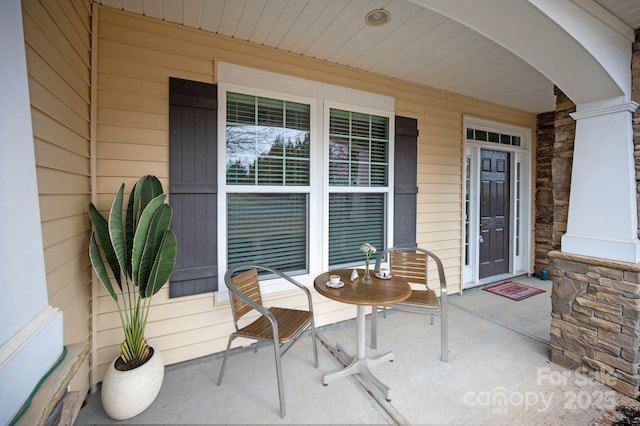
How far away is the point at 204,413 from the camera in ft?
6.00

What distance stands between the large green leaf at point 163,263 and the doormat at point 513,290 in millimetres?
4218

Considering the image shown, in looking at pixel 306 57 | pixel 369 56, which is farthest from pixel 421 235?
pixel 306 57

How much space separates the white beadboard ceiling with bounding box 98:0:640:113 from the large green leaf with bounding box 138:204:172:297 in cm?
153

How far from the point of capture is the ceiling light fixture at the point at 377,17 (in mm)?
2088

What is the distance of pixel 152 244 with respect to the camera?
178 centimetres

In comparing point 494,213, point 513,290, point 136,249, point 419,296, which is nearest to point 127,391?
point 136,249

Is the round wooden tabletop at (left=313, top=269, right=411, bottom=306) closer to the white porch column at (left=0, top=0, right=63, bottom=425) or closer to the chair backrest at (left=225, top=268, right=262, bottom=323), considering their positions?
the chair backrest at (left=225, top=268, right=262, bottom=323)

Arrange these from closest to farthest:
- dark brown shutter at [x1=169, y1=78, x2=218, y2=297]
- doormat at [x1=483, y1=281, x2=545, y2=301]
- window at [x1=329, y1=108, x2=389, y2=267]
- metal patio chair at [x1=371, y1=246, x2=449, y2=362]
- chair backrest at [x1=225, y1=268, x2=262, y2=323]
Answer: chair backrest at [x1=225, y1=268, x2=262, y2=323] < dark brown shutter at [x1=169, y1=78, x2=218, y2=297] < metal patio chair at [x1=371, y1=246, x2=449, y2=362] < window at [x1=329, y1=108, x2=389, y2=267] < doormat at [x1=483, y1=281, x2=545, y2=301]

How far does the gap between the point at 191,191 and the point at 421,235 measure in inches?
109

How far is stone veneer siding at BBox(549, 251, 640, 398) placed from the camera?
6.51 feet

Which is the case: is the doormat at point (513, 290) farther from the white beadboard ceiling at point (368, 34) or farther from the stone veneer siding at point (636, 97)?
the white beadboard ceiling at point (368, 34)

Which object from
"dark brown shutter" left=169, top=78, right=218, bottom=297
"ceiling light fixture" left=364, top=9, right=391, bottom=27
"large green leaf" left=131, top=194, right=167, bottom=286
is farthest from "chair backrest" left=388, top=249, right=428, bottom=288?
"large green leaf" left=131, top=194, right=167, bottom=286

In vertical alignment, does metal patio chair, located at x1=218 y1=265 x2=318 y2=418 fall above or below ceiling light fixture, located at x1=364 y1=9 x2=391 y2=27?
below

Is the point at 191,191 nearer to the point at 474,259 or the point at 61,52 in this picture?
the point at 61,52
